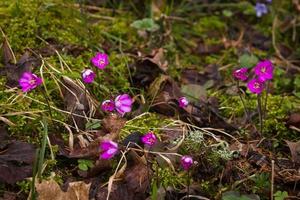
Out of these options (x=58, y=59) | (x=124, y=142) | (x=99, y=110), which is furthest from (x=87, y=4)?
(x=124, y=142)

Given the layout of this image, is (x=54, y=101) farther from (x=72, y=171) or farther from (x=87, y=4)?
(x=87, y=4)

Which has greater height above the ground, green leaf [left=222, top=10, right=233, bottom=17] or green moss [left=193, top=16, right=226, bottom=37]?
green leaf [left=222, top=10, right=233, bottom=17]

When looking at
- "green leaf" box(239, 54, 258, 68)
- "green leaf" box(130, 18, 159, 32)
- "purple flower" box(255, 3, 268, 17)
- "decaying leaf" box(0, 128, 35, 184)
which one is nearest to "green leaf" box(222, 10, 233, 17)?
"purple flower" box(255, 3, 268, 17)

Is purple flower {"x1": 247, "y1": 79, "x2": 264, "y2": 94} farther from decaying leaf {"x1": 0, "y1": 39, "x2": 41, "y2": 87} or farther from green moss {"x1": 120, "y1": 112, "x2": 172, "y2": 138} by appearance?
decaying leaf {"x1": 0, "y1": 39, "x2": 41, "y2": 87}

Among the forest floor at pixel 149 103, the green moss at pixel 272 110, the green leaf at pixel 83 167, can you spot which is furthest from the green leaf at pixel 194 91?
the green leaf at pixel 83 167

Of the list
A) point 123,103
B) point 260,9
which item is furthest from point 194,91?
point 260,9

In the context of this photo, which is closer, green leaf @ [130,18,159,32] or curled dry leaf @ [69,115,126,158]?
curled dry leaf @ [69,115,126,158]
